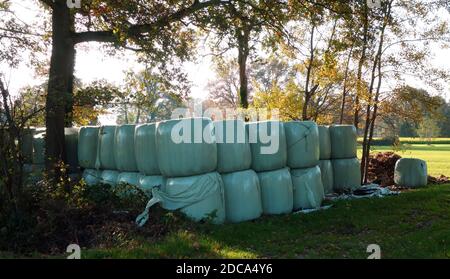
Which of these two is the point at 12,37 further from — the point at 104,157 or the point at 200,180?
the point at 200,180

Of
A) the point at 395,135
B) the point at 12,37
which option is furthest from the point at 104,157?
the point at 395,135

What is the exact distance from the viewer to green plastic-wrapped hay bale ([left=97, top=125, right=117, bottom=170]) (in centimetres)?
855

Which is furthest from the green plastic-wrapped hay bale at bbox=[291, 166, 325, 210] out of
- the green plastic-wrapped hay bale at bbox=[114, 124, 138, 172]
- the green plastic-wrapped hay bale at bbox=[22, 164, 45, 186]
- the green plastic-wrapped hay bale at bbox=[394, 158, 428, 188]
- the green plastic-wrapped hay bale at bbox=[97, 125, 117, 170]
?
the green plastic-wrapped hay bale at bbox=[394, 158, 428, 188]

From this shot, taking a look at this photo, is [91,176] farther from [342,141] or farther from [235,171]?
[342,141]

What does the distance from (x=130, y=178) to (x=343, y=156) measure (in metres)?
5.41

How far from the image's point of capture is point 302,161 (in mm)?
8406

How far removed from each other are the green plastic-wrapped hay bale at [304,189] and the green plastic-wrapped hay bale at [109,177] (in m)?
3.50

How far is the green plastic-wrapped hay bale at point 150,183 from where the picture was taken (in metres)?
7.07

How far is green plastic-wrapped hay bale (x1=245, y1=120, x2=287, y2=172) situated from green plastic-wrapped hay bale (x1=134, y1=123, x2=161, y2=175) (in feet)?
5.62

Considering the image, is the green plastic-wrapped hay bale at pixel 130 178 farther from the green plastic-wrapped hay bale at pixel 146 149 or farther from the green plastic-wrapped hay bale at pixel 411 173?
the green plastic-wrapped hay bale at pixel 411 173

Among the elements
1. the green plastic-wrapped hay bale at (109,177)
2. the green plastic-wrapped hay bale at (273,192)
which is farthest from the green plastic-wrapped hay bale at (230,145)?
the green plastic-wrapped hay bale at (109,177)
